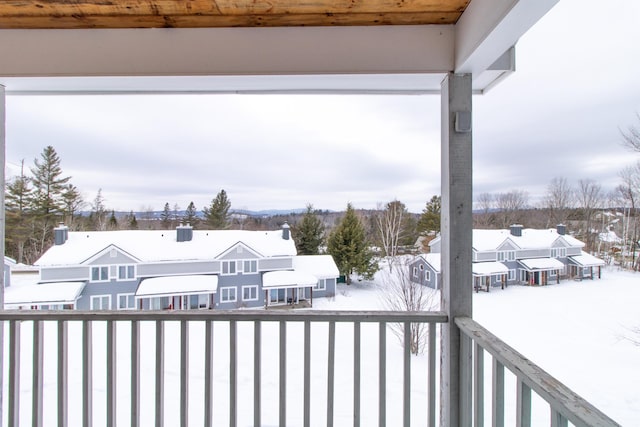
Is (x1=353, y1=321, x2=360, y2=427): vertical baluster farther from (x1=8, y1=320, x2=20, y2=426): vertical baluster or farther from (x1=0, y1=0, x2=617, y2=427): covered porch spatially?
(x1=8, y1=320, x2=20, y2=426): vertical baluster

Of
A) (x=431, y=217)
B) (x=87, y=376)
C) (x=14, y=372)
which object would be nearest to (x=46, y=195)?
(x=14, y=372)

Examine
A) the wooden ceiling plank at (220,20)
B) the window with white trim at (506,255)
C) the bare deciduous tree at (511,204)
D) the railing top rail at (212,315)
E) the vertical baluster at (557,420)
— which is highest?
the wooden ceiling plank at (220,20)

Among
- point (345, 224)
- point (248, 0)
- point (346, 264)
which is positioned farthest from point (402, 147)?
point (248, 0)

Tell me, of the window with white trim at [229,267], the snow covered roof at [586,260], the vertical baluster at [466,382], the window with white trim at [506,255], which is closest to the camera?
the vertical baluster at [466,382]

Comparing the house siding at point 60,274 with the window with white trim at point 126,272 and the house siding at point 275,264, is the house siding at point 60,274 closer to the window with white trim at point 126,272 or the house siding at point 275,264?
the window with white trim at point 126,272

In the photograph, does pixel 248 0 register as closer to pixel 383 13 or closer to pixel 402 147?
pixel 383 13

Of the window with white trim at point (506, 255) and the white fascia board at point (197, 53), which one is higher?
the white fascia board at point (197, 53)

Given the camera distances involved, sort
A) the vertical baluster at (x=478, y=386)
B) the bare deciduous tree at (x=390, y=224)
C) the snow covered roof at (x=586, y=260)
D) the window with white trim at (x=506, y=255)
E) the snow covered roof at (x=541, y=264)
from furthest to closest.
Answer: the bare deciduous tree at (x=390, y=224) → the window with white trim at (x=506, y=255) → the snow covered roof at (x=541, y=264) → the snow covered roof at (x=586, y=260) → the vertical baluster at (x=478, y=386)

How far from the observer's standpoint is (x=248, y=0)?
4.21ft

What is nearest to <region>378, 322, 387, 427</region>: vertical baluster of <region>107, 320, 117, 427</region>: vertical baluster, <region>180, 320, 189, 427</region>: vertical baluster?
<region>180, 320, 189, 427</region>: vertical baluster

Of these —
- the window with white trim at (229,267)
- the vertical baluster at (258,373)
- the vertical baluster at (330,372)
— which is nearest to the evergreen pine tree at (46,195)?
the window with white trim at (229,267)

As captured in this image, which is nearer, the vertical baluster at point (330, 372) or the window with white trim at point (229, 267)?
the vertical baluster at point (330, 372)

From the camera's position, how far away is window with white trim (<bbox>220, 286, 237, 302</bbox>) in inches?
71.7

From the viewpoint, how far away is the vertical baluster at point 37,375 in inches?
59.2
